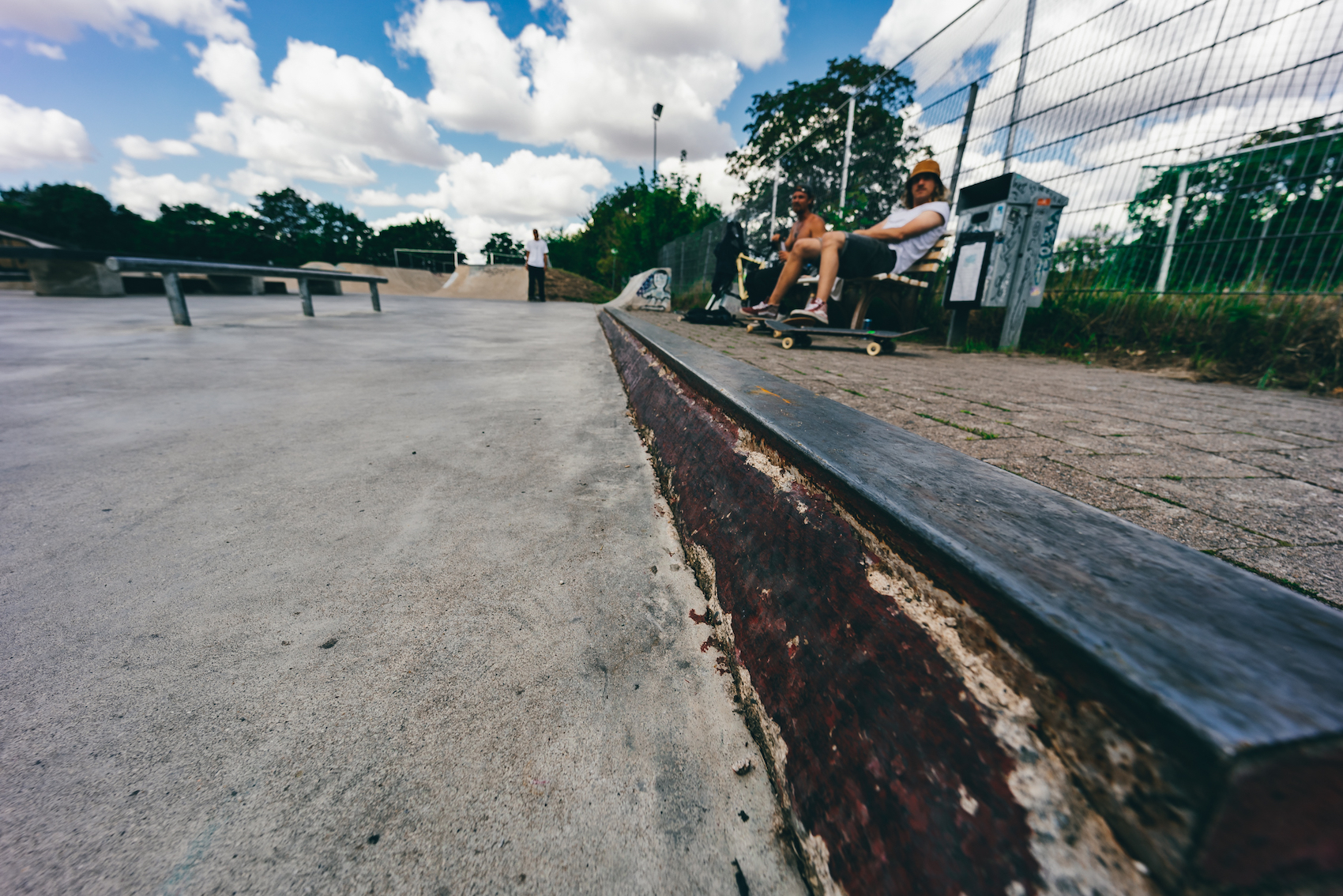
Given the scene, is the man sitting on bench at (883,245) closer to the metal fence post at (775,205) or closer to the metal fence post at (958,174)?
the metal fence post at (958,174)

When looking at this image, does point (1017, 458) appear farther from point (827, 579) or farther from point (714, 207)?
point (714, 207)

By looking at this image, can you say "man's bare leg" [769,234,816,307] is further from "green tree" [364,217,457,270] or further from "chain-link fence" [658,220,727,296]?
"green tree" [364,217,457,270]

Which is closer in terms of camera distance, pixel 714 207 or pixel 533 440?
pixel 533 440

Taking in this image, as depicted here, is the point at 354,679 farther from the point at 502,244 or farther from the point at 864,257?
the point at 502,244

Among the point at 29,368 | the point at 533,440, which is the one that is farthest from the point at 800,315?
the point at 29,368

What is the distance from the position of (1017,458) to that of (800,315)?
3219 mm

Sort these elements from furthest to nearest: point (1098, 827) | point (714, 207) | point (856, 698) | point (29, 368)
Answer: point (714, 207)
point (29, 368)
point (856, 698)
point (1098, 827)

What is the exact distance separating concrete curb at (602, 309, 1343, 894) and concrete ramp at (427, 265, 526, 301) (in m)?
24.5

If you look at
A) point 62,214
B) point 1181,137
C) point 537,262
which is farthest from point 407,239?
point 1181,137

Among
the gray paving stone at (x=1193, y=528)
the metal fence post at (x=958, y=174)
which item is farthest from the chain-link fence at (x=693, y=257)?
the gray paving stone at (x=1193, y=528)

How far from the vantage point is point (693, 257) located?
44.2ft

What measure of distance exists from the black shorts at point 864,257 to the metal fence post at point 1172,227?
6.52 feet

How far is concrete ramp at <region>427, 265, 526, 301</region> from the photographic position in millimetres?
23656

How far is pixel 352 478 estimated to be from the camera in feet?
5.31
